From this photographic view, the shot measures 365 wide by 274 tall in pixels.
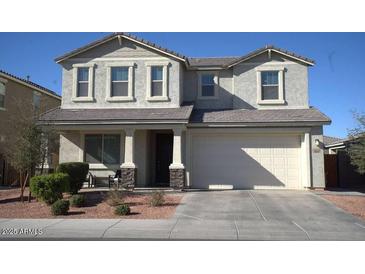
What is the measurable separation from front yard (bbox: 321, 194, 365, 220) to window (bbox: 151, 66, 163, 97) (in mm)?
8945

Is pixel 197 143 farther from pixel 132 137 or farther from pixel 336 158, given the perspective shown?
pixel 336 158

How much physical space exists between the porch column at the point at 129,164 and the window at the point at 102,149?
1.52 m

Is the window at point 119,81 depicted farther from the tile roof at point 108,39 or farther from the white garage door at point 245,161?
the white garage door at point 245,161

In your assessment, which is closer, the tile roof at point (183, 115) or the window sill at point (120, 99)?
the tile roof at point (183, 115)

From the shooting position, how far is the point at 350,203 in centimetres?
1366

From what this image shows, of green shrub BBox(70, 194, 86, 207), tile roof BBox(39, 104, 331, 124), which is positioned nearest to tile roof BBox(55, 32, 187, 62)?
tile roof BBox(39, 104, 331, 124)

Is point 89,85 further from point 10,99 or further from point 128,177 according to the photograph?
point 10,99

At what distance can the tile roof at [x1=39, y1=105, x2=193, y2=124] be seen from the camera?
1671cm

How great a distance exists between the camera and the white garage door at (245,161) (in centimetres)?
1742

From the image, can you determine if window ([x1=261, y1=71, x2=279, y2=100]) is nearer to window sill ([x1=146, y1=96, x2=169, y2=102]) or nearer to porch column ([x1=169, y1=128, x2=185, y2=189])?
window sill ([x1=146, y1=96, x2=169, y2=102])

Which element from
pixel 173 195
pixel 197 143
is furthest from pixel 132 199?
pixel 197 143

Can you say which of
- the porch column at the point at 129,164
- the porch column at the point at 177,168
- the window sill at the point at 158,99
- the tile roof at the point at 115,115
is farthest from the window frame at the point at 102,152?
the porch column at the point at 177,168

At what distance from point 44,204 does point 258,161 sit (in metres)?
9.50

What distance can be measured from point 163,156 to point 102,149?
10.1 feet
